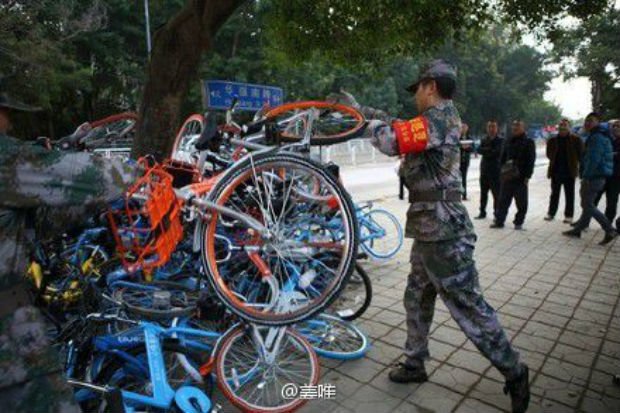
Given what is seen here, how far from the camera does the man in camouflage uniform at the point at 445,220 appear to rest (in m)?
2.81

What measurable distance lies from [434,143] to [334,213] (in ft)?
3.40

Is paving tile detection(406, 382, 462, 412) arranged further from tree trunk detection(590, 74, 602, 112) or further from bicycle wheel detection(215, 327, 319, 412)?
tree trunk detection(590, 74, 602, 112)

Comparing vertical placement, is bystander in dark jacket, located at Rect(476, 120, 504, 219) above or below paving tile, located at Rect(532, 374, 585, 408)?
above

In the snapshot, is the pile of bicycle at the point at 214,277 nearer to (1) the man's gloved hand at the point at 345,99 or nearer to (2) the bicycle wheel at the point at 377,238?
(1) the man's gloved hand at the point at 345,99

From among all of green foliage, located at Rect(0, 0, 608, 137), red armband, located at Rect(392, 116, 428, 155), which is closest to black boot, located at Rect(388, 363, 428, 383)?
red armband, located at Rect(392, 116, 428, 155)

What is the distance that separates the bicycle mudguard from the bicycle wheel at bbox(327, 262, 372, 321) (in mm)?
1737

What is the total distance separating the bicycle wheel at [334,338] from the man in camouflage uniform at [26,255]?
2144 mm

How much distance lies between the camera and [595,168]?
23.0 ft

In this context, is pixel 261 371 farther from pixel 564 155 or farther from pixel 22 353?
pixel 564 155

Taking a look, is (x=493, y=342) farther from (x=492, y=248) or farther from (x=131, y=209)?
(x=492, y=248)

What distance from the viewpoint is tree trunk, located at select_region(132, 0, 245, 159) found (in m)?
5.07

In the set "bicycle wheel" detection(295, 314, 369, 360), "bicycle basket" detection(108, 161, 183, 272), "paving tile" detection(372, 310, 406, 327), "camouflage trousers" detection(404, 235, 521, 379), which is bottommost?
"paving tile" detection(372, 310, 406, 327)

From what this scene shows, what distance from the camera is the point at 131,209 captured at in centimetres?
321

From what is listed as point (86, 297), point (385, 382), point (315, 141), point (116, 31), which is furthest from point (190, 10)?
point (116, 31)
